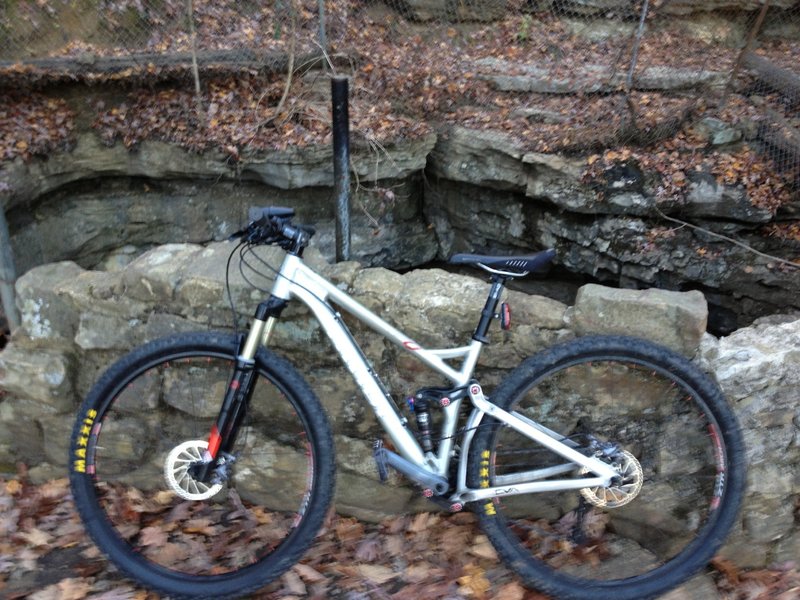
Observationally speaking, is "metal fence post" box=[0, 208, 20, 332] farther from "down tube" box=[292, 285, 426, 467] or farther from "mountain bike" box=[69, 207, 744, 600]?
"down tube" box=[292, 285, 426, 467]

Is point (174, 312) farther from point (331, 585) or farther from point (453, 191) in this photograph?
point (453, 191)

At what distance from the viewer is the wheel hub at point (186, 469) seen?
2504mm

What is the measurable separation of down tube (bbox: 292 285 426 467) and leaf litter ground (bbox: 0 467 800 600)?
540 millimetres

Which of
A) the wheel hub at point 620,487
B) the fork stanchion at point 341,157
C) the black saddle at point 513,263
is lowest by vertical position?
the wheel hub at point 620,487

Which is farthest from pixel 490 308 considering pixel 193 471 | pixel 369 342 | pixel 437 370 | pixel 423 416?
pixel 193 471

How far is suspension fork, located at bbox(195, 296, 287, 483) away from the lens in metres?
2.43

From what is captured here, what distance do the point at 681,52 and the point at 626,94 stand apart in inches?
58.1

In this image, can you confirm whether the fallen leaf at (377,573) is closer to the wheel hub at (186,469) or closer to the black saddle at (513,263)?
the wheel hub at (186,469)

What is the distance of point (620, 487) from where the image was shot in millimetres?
2553

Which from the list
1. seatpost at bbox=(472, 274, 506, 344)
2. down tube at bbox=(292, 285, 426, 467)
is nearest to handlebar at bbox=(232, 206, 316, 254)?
down tube at bbox=(292, 285, 426, 467)

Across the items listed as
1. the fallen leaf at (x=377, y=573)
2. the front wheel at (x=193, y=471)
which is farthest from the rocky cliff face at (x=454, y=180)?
the fallen leaf at (x=377, y=573)

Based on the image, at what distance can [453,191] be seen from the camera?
7977 millimetres

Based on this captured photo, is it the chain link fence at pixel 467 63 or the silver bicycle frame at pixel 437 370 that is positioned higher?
the chain link fence at pixel 467 63

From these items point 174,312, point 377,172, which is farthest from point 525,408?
point 377,172
